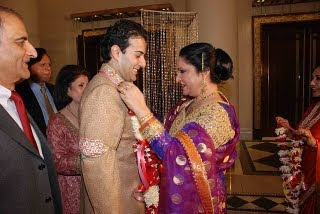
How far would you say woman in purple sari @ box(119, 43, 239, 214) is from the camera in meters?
1.67

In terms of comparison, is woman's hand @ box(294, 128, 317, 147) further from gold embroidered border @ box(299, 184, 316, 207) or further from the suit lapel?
the suit lapel

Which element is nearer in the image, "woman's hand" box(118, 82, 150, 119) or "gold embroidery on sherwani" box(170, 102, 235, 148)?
"woman's hand" box(118, 82, 150, 119)

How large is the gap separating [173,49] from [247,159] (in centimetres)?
250

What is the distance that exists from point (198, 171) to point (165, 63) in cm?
400

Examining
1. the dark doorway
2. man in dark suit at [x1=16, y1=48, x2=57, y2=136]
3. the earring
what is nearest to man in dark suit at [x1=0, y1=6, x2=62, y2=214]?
the earring

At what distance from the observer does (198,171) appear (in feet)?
5.56

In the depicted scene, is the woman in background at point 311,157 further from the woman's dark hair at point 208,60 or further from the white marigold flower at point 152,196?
the white marigold flower at point 152,196

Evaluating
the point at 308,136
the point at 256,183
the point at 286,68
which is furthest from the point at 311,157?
the point at 286,68

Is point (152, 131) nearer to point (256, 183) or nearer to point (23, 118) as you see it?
point (23, 118)

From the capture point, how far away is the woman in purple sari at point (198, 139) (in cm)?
167

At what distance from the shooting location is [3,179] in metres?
1.13

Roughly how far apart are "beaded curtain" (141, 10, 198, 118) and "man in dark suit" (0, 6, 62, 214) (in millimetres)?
3984

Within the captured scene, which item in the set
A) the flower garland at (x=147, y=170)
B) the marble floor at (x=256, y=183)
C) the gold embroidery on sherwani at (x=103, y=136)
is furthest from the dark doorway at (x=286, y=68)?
the gold embroidery on sherwani at (x=103, y=136)

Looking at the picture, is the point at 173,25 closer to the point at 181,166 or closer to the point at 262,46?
the point at 262,46
